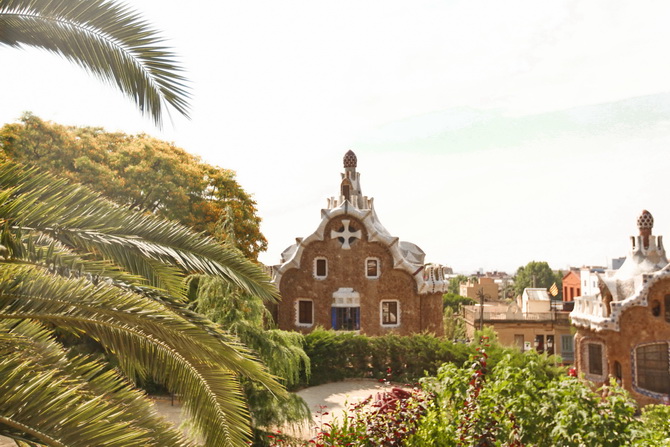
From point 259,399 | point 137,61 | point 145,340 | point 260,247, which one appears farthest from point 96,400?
point 260,247

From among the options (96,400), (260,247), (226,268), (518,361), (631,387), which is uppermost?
(260,247)

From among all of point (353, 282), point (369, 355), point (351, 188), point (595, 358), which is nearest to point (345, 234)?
point (353, 282)

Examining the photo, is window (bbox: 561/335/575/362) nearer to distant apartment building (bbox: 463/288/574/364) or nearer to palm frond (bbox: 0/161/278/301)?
distant apartment building (bbox: 463/288/574/364)

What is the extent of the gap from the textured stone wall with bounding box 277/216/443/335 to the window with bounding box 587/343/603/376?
6.05 metres

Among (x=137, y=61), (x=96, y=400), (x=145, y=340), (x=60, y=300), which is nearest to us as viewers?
(x=96, y=400)

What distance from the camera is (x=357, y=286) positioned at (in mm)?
Answer: 22969

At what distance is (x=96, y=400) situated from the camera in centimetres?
271

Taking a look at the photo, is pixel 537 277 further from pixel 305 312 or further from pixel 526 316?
Answer: pixel 305 312

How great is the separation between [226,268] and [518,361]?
35.8ft

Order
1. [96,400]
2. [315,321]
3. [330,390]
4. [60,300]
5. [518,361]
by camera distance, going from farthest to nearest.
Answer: [315,321], [330,390], [518,361], [60,300], [96,400]

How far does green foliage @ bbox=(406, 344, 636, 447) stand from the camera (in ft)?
18.8

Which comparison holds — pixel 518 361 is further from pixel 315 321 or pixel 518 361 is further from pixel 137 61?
pixel 137 61

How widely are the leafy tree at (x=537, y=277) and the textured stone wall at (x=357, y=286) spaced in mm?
50310

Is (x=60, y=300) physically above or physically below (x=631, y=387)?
Result: above
